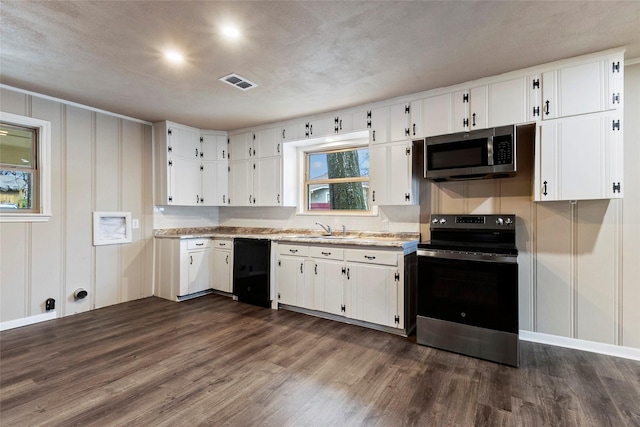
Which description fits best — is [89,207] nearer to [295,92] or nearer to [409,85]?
[295,92]

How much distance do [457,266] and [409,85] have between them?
1.87 m

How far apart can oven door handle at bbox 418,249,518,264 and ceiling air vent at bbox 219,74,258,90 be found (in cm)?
241

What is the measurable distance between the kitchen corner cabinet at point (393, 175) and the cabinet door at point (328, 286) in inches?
36.2

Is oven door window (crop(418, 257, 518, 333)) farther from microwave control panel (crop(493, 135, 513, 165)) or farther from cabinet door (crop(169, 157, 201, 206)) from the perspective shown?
cabinet door (crop(169, 157, 201, 206))

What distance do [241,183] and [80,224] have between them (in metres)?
2.16

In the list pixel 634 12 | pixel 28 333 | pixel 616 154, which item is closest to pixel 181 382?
pixel 28 333

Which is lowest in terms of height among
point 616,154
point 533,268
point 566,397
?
point 566,397

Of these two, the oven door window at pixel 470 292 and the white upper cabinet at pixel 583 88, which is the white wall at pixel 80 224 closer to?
the oven door window at pixel 470 292

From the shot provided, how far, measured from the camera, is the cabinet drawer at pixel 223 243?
4539mm

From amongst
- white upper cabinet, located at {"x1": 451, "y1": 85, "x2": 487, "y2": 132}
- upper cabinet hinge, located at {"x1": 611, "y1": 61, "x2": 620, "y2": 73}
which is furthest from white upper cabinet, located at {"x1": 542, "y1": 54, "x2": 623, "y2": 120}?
white upper cabinet, located at {"x1": 451, "y1": 85, "x2": 487, "y2": 132}

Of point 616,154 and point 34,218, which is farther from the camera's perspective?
point 34,218

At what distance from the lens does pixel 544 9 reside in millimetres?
1993

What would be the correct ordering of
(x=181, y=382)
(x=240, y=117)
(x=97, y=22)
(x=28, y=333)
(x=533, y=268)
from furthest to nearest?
1. (x=240, y=117)
2. (x=28, y=333)
3. (x=533, y=268)
4. (x=181, y=382)
5. (x=97, y=22)

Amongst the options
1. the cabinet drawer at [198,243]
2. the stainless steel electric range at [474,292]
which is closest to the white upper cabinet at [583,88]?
the stainless steel electric range at [474,292]
